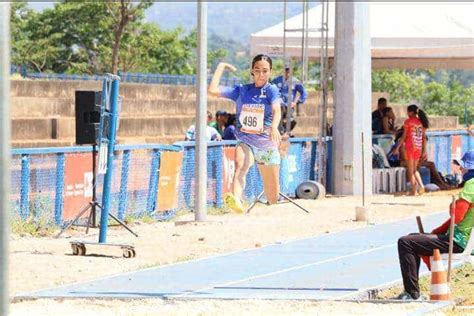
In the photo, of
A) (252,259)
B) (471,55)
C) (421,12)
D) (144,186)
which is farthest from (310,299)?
(421,12)

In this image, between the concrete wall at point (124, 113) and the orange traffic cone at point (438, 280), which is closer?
the orange traffic cone at point (438, 280)

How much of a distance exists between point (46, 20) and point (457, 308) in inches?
2456

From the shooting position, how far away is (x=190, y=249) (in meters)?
16.7

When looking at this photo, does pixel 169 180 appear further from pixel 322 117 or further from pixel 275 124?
pixel 275 124

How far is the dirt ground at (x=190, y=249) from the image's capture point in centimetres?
1104

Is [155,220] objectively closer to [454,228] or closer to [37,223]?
[37,223]

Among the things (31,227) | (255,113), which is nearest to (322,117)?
(31,227)

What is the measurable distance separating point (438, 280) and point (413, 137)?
663 inches

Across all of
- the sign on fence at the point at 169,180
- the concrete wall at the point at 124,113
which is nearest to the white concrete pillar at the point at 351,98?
the concrete wall at the point at 124,113

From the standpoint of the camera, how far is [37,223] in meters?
18.4

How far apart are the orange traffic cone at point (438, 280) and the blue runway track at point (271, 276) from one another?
0.80 metres

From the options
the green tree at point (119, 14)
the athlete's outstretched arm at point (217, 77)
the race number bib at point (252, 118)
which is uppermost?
the green tree at point (119, 14)

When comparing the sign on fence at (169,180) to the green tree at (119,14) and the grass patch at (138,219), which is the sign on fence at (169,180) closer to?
the grass patch at (138,219)

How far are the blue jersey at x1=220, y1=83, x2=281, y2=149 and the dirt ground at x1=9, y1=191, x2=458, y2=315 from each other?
1617 millimetres
